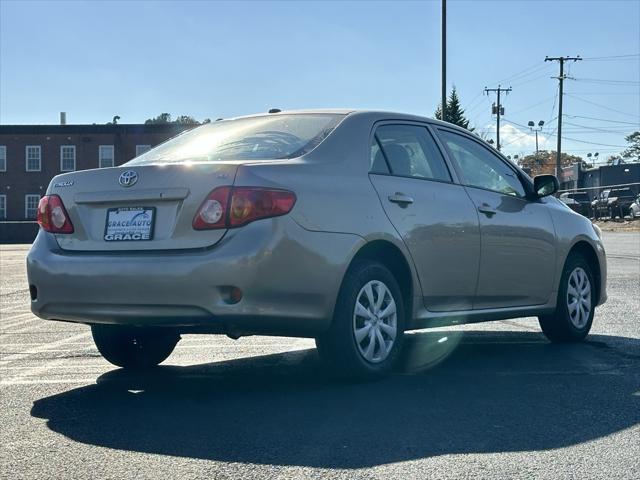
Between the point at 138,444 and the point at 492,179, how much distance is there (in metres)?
3.98

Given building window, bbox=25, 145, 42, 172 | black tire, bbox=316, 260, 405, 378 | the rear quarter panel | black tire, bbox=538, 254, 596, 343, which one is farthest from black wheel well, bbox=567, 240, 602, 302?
building window, bbox=25, 145, 42, 172

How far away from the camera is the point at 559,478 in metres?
3.81

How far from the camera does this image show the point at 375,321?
595cm

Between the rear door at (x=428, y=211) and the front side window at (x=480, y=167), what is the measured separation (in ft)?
0.79

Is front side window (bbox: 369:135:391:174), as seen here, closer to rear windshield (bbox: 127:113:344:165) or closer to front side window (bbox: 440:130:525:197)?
rear windshield (bbox: 127:113:344:165)

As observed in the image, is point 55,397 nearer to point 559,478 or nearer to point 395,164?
point 395,164

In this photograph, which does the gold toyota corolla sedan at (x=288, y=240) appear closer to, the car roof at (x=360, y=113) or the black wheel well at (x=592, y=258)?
the car roof at (x=360, y=113)

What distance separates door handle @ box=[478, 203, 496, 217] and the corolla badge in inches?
103

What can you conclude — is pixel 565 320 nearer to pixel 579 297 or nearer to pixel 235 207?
pixel 579 297

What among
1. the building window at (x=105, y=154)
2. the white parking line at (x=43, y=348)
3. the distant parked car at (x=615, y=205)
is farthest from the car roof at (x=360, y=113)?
the building window at (x=105, y=154)

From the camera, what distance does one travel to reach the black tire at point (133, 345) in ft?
20.9

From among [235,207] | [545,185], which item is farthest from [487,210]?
[235,207]

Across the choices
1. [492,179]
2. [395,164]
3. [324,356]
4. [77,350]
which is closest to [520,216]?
[492,179]

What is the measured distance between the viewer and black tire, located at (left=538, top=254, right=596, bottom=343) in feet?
25.7
